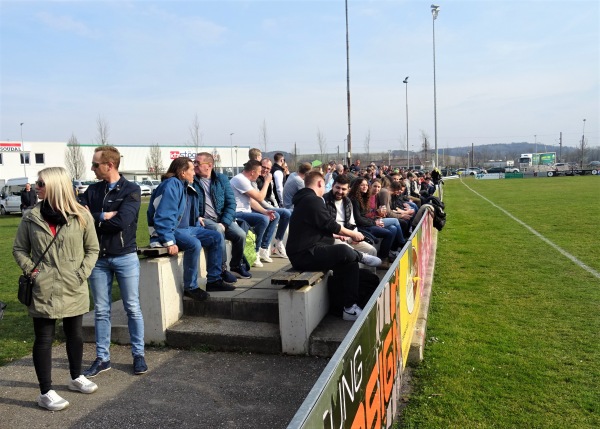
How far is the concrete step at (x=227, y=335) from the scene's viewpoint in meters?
5.10

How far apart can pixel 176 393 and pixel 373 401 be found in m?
2.11

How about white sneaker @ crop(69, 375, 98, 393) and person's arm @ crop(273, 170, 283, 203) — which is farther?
person's arm @ crop(273, 170, 283, 203)

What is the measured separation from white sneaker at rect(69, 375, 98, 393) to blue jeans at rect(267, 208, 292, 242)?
429cm

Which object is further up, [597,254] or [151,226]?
[151,226]

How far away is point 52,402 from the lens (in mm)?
4027

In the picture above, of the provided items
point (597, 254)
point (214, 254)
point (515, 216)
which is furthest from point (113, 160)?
point (515, 216)

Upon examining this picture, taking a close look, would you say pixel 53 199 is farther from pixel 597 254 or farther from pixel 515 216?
pixel 515 216

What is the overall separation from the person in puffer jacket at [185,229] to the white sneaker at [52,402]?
1744 millimetres

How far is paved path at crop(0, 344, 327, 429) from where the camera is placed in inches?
152

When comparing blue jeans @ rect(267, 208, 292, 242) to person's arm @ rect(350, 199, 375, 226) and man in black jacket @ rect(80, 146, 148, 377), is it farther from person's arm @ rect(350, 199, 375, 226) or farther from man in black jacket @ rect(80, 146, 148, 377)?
man in black jacket @ rect(80, 146, 148, 377)

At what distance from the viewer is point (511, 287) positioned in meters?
7.94

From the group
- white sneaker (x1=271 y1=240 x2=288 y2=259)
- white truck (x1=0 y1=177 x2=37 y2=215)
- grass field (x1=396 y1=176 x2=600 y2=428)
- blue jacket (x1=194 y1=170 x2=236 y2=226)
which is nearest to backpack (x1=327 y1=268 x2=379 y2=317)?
grass field (x1=396 y1=176 x2=600 y2=428)

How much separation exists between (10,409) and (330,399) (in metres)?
3.37

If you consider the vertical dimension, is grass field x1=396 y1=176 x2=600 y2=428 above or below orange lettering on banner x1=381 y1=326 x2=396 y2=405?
below
